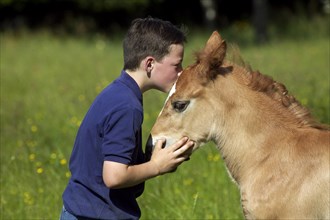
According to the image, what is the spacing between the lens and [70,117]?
30.3 ft

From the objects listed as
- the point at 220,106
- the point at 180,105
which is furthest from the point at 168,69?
the point at 220,106

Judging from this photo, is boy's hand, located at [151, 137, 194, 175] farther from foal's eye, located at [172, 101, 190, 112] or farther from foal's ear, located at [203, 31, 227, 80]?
foal's ear, located at [203, 31, 227, 80]

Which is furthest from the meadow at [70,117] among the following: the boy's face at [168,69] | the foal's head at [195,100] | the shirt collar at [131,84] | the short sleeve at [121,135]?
the short sleeve at [121,135]

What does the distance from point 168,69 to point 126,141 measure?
564mm

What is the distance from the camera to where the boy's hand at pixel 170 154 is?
444 cm

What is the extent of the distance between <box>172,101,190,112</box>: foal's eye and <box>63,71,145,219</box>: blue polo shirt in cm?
20

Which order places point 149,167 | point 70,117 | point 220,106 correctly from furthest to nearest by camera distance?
point 70,117
point 220,106
point 149,167

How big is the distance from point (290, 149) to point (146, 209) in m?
2.11

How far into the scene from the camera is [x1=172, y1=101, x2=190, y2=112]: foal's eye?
14.8ft

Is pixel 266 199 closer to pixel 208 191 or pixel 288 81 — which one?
pixel 208 191

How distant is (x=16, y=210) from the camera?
657 cm

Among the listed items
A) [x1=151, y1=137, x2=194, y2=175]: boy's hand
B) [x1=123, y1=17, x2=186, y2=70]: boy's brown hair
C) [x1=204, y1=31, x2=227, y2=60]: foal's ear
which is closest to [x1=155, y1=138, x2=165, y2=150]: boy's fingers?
[x1=151, y1=137, x2=194, y2=175]: boy's hand

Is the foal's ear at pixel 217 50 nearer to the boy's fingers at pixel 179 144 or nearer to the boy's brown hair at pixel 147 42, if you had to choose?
the boy's brown hair at pixel 147 42

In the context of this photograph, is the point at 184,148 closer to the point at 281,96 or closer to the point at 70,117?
the point at 281,96
